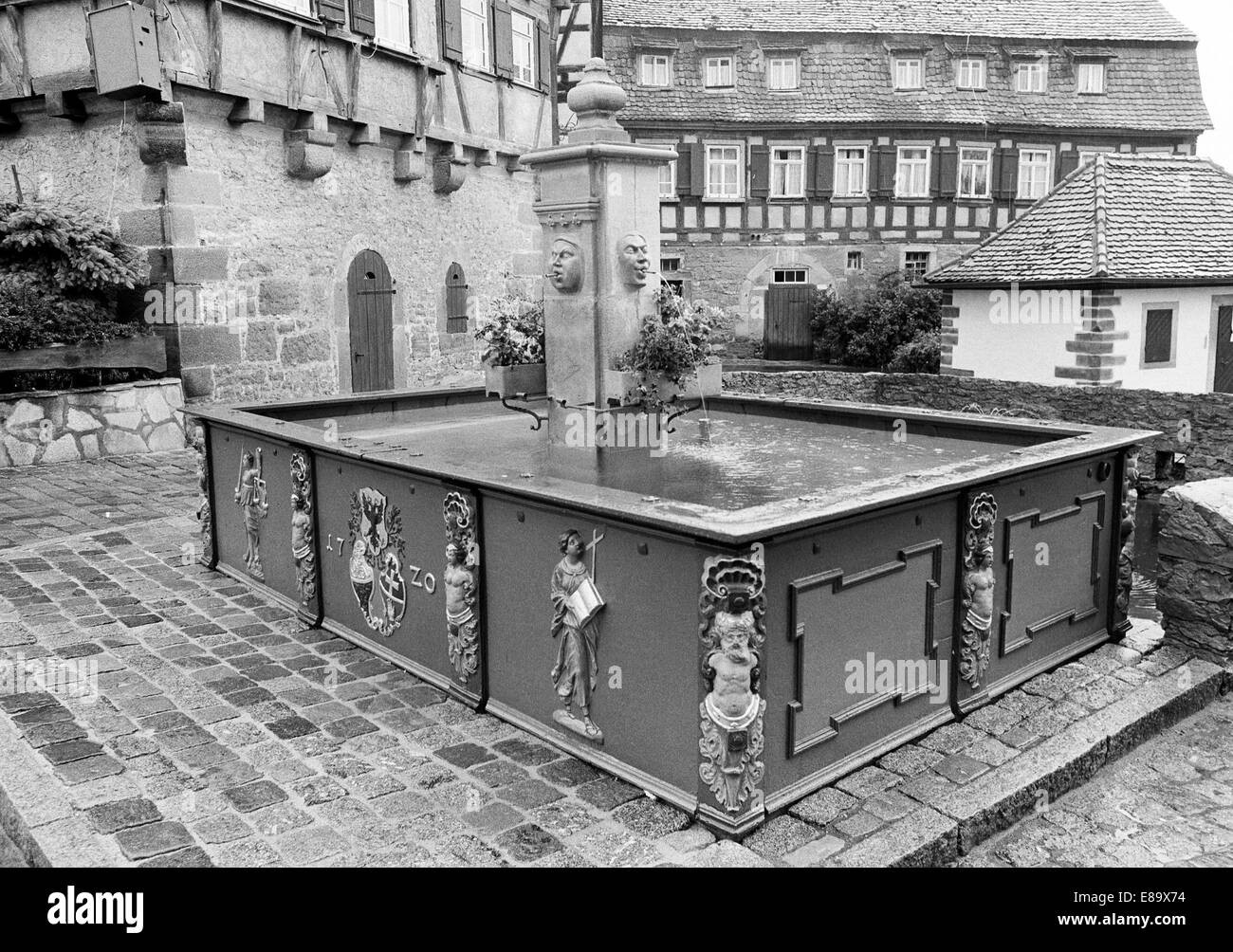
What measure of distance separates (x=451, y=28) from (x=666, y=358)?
1119 centimetres

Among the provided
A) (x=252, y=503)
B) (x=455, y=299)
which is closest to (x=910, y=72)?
(x=455, y=299)

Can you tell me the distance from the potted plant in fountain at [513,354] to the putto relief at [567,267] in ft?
1.37

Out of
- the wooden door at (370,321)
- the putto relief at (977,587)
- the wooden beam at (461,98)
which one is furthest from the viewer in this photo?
the wooden beam at (461,98)

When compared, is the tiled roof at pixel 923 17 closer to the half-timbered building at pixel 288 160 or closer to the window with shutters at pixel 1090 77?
the window with shutters at pixel 1090 77

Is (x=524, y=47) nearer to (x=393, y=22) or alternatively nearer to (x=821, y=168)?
(x=393, y=22)

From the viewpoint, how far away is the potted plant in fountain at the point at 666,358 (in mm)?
6188

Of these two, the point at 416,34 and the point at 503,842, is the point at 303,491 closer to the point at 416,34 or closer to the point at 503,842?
the point at 503,842

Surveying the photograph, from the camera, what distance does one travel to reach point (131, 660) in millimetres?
5797

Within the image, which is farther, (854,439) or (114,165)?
(114,165)

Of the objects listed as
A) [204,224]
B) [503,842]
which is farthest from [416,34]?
[503,842]

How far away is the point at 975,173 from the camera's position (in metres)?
29.8

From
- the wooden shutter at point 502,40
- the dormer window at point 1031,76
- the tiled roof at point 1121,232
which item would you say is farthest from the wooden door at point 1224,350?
the dormer window at point 1031,76

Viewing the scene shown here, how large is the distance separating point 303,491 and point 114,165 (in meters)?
7.43

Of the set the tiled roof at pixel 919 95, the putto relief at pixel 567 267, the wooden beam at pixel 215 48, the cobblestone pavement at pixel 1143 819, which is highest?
the tiled roof at pixel 919 95
